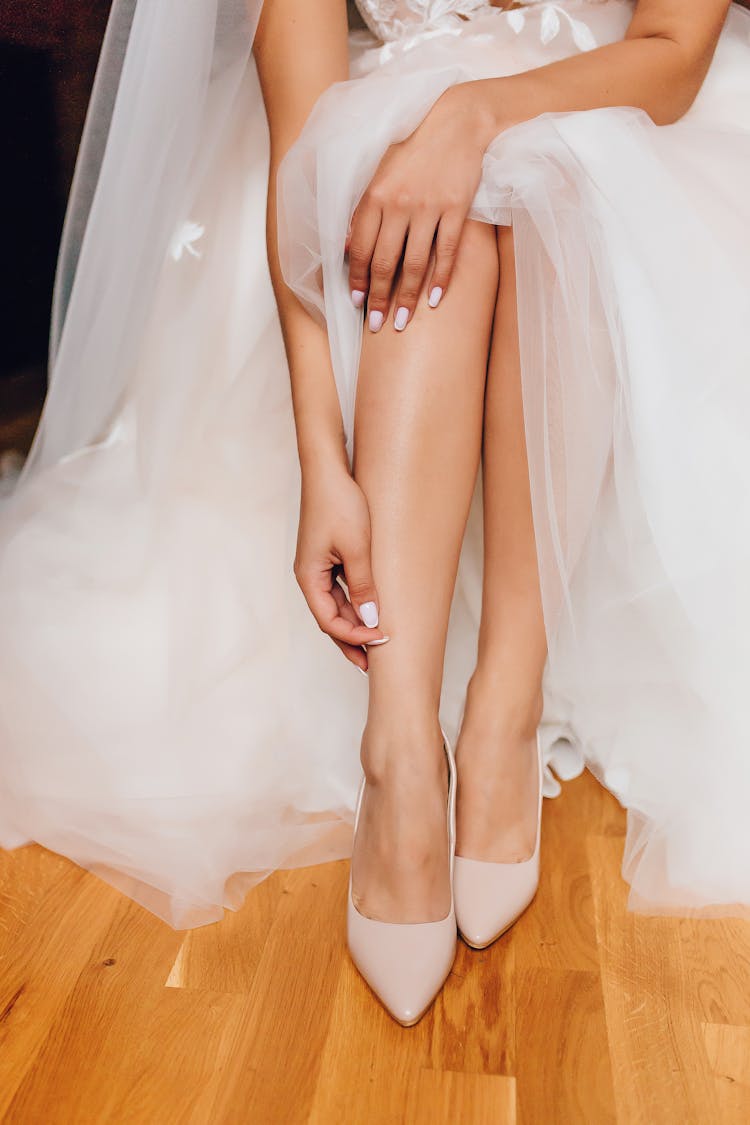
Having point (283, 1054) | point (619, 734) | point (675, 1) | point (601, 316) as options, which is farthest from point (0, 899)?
point (675, 1)

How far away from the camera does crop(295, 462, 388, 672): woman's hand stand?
66cm

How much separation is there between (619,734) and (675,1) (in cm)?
68

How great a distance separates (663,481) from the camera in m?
0.65

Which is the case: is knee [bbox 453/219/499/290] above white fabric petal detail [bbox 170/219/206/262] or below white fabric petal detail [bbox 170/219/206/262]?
above

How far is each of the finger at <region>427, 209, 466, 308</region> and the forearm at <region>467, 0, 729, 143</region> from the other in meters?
0.08

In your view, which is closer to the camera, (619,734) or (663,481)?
(663,481)

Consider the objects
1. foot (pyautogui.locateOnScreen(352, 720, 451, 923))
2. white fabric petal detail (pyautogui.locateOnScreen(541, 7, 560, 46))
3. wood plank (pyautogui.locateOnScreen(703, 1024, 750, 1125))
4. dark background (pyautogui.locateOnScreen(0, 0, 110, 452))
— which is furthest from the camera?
dark background (pyautogui.locateOnScreen(0, 0, 110, 452))

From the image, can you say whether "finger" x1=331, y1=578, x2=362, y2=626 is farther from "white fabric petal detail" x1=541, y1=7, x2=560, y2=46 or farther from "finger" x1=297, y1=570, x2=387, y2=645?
"white fabric petal detail" x1=541, y1=7, x2=560, y2=46

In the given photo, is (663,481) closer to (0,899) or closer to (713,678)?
(713,678)

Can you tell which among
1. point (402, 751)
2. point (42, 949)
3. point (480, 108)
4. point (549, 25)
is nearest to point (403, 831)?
point (402, 751)

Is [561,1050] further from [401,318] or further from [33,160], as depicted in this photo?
[33,160]

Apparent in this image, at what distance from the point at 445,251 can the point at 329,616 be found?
0.29m

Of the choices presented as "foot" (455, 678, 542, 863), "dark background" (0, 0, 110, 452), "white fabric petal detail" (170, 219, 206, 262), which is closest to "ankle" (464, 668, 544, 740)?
"foot" (455, 678, 542, 863)

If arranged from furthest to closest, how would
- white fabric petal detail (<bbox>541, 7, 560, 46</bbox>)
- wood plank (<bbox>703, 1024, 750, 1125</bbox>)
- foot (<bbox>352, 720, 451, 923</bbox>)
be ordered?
white fabric petal detail (<bbox>541, 7, 560, 46</bbox>)
foot (<bbox>352, 720, 451, 923</bbox>)
wood plank (<bbox>703, 1024, 750, 1125</bbox>)
